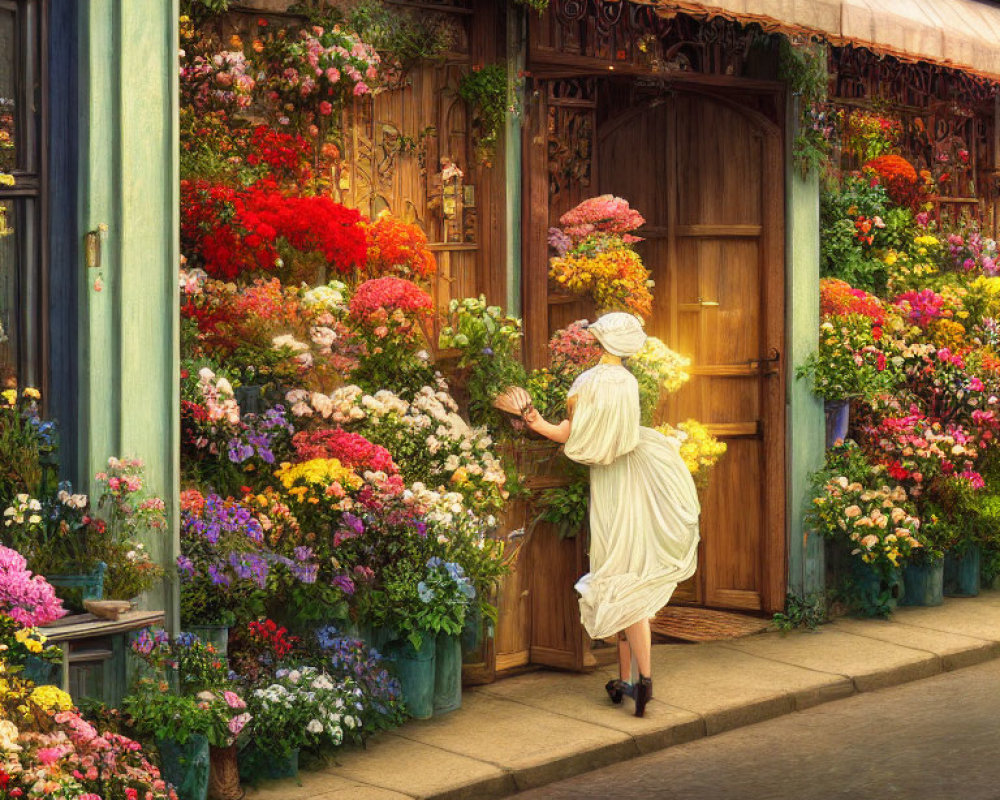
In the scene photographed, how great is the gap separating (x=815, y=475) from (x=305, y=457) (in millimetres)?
4489

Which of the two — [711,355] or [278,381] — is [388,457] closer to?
[278,381]

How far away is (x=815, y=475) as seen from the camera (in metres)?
12.4

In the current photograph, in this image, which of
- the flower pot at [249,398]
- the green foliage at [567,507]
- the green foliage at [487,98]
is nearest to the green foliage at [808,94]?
Answer: the green foliage at [487,98]

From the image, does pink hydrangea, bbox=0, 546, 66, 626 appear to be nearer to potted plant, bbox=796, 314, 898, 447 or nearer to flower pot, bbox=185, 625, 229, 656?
flower pot, bbox=185, 625, 229, 656

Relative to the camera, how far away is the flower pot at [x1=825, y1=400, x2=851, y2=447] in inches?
497

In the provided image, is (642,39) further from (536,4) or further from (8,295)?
(8,295)

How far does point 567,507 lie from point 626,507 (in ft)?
2.71

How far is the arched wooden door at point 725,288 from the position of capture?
12.4m

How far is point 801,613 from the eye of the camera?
40.0 feet

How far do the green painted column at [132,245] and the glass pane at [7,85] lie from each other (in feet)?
1.02

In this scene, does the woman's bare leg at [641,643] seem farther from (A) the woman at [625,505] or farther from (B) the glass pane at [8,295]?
(B) the glass pane at [8,295]

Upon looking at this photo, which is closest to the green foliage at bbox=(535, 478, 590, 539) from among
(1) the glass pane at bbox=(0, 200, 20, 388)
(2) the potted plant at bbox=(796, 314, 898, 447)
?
(2) the potted plant at bbox=(796, 314, 898, 447)

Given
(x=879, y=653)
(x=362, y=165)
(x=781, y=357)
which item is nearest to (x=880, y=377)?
(x=781, y=357)

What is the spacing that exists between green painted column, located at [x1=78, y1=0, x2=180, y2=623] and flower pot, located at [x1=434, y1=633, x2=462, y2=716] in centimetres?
162
